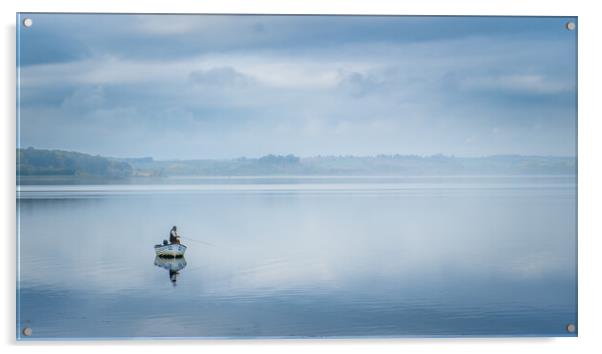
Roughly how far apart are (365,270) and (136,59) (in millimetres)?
2190

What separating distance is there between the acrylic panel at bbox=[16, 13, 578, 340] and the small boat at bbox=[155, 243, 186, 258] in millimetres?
20

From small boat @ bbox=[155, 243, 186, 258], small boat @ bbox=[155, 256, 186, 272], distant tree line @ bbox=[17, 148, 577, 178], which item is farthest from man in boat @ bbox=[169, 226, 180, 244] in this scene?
distant tree line @ bbox=[17, 148, 577, 178]

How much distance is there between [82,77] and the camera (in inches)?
231

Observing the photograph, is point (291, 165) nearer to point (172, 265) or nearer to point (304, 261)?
point (304, 261)

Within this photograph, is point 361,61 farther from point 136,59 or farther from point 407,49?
point 136,59

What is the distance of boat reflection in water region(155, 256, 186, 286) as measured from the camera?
5.96 m

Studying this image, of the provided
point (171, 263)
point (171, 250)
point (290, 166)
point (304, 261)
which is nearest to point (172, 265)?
point (171, 263)

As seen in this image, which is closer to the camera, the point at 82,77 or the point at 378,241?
the point at 82,77

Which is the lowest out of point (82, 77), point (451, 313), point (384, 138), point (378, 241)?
point (451, 313)

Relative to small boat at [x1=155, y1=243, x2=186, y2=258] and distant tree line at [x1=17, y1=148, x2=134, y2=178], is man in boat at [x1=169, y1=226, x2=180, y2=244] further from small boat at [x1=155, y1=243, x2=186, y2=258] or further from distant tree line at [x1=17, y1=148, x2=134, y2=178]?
distant tree line at [x1=17, y1=148, x2=134, y2=178]

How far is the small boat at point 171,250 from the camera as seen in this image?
6023 mm

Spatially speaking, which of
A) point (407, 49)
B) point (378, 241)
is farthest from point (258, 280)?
point (407, 49)

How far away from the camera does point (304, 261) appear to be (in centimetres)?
602

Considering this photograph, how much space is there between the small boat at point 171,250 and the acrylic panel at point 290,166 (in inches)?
0.8
